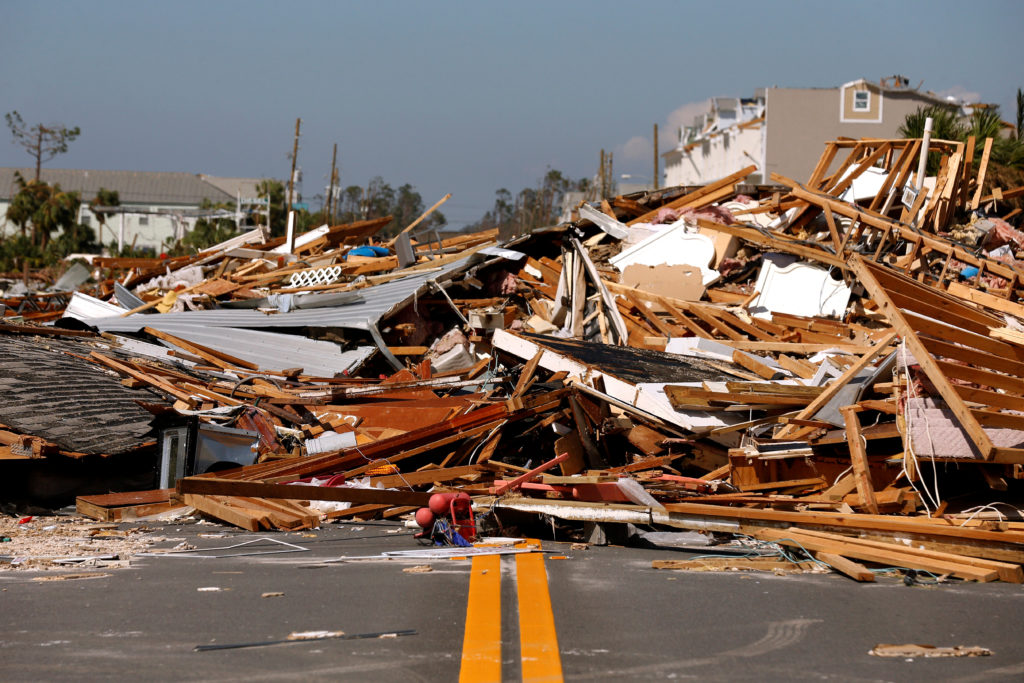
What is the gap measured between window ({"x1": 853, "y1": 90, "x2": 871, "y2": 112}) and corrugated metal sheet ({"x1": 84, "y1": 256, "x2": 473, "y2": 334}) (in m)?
44.7

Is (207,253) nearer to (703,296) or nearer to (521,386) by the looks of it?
(703,296)

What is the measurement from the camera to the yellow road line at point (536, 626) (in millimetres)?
3277

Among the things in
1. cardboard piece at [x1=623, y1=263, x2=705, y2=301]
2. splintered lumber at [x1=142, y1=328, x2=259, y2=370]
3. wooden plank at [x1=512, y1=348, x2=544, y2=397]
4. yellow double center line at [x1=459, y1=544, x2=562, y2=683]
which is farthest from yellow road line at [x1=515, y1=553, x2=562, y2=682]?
cardboard piece at [x1=623, y1=263, x2=705, y2=301]

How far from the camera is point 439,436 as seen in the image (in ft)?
28.1

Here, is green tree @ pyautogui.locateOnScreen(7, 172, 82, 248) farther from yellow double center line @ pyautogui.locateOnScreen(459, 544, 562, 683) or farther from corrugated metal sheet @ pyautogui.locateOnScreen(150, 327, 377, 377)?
yellow double center line @ pyautogui.locateOnScreen(459, 544, 562, 683)

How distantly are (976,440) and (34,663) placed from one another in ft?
17.3

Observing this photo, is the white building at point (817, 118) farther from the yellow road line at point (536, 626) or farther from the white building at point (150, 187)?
the white building at point (150, 187)

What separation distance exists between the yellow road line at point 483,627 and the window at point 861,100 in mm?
54025

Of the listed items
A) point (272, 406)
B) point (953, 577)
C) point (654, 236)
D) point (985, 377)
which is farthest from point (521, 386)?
point (654, 236)

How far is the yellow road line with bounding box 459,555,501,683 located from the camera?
3.27 meters

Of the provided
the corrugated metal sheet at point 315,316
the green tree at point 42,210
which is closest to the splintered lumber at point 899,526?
the corrugated metal sheet at point 315,316

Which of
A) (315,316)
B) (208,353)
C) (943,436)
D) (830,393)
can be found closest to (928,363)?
(943,436)

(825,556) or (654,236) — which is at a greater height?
(654,236)

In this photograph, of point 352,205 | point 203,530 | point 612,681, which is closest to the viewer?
point 612,681
